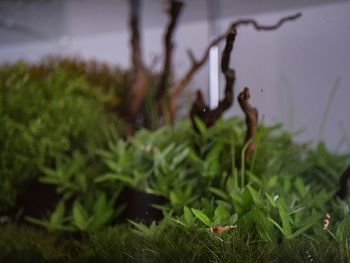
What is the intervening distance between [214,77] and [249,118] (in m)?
0.41

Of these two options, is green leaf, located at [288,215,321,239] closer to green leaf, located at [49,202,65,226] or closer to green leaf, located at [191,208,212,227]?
green leaf, located at [191,208,212,227]

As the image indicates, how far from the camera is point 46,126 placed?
1.41m

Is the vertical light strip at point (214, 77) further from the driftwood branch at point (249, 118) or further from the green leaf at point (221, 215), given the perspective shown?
the green leaf at point (221, 215)

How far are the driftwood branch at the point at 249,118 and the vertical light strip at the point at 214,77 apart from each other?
16 centimetres

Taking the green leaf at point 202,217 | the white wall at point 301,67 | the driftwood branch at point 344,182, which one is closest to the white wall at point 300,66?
the white wall at point 301,67

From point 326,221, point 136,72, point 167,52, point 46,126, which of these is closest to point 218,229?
point 326,221

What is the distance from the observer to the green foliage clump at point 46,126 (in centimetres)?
134

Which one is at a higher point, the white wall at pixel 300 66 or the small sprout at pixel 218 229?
the white wall at pixel 300 66

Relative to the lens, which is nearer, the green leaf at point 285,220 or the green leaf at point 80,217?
the green leaf at point 285,220

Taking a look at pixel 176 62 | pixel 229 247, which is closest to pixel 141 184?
pixel 229 247

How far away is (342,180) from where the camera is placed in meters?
1.12

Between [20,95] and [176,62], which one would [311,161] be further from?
[20,95]

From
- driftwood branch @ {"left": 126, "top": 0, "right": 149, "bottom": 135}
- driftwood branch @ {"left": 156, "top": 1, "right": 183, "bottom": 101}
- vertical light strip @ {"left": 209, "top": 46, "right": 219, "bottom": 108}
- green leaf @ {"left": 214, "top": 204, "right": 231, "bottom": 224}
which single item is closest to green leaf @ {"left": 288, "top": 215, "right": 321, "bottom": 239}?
green leaf @ {"left": 214, "top": 204, "right": 231, "bottom": 224}

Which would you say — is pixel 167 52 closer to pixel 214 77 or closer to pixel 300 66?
pixel 214 77
